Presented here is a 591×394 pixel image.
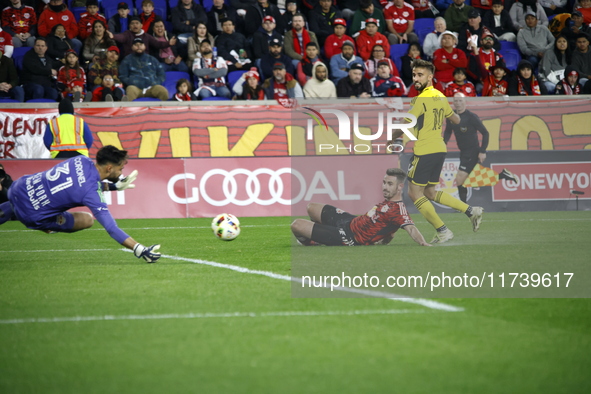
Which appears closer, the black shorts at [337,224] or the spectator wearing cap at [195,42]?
the black shorts at [337,224]

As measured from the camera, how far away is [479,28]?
58.6ft

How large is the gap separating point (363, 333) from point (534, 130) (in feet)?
40.0

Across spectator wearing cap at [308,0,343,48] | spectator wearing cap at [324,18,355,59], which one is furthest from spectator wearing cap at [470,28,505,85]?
spectator wearing cap at [308,0,343,48]

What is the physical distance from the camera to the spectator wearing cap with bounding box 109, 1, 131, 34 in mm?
16750

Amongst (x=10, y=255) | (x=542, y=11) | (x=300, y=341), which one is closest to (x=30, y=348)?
(x=300, y=341)

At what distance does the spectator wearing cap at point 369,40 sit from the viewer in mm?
17172

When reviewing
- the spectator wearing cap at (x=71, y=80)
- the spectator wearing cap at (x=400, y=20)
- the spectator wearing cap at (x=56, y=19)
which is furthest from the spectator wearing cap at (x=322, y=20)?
the spectator wearing cap at (x=71, y=80)

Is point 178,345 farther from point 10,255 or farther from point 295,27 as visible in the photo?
point 295,27

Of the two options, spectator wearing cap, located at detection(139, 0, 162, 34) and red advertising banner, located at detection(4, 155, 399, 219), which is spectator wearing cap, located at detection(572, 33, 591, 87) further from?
spectator wearing cap, located at detection(139, 0, 162, 34)

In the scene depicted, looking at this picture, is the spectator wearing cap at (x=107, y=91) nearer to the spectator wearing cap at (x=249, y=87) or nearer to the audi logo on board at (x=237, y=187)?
the spectator wearing cap at (x=249, y=87)

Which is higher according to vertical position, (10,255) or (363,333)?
(363,333)

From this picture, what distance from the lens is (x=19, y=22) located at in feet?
54.4

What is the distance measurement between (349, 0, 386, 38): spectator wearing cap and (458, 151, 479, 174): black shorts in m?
7.80

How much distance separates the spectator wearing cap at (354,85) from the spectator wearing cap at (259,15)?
8.50 feet
